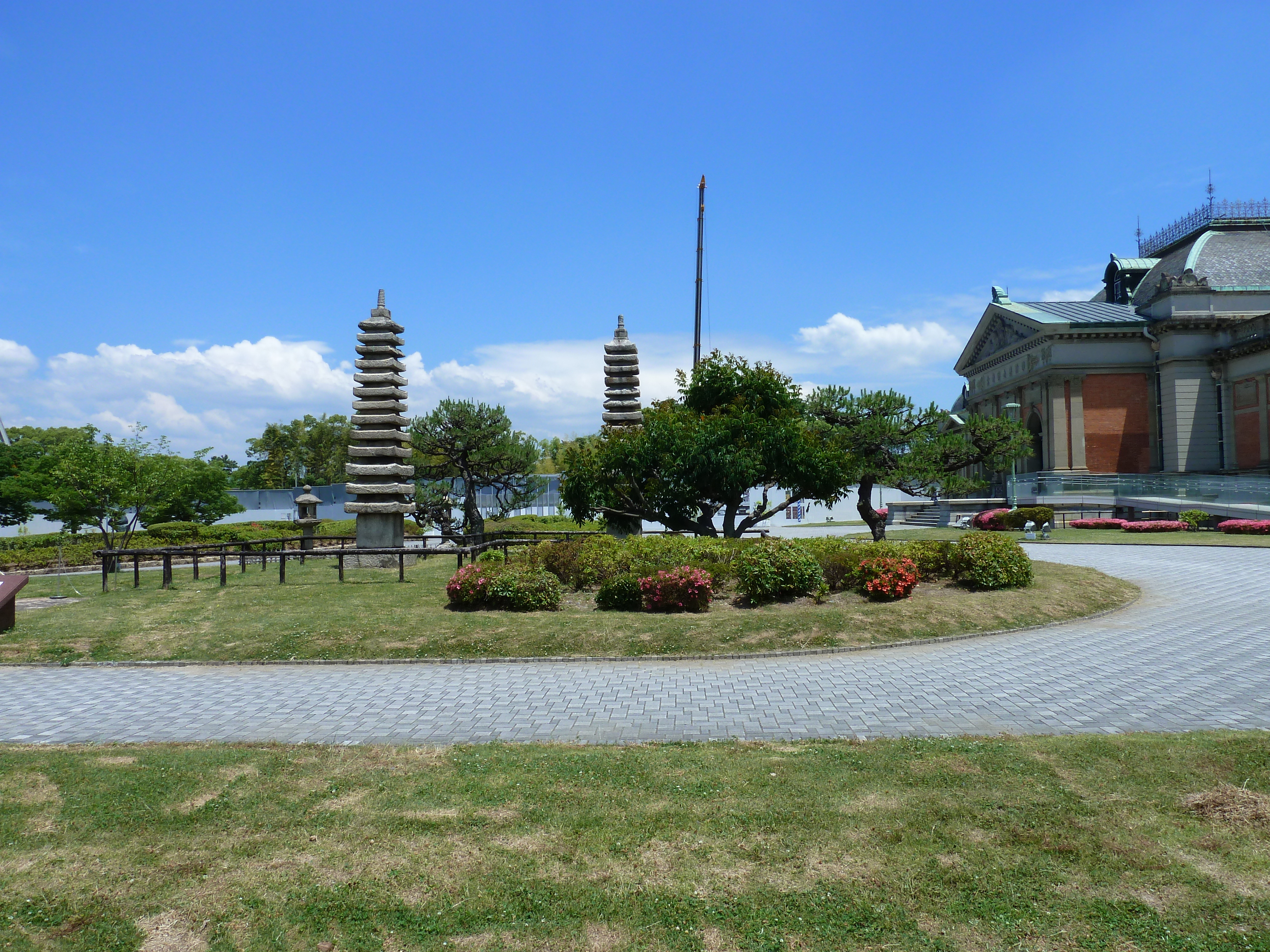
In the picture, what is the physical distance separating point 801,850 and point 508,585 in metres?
10.2

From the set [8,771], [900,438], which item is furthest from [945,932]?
[900,438]

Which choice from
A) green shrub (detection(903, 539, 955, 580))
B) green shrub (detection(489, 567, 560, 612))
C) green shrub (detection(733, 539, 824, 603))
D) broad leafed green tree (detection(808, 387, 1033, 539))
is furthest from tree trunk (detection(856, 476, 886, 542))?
green shrub (detection(489, 567, 560, 612))

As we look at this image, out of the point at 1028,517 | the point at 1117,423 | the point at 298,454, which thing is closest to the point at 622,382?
the point at 1028,517

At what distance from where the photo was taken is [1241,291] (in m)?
52.7

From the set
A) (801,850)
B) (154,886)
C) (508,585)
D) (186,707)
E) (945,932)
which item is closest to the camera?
(945,932)

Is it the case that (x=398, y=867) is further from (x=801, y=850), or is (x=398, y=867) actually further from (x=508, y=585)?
(x=508, y=585)

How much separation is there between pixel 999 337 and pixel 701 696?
206 feet

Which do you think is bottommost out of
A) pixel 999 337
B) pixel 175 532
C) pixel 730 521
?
pixel 175 532

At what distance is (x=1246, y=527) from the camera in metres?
32.4

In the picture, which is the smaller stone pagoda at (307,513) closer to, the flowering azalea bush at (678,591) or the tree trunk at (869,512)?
the flowering azalea bush at (678,591)

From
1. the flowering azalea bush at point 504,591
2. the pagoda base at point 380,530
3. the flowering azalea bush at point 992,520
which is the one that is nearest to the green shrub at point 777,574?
the flowering azalea bush at point 504,591

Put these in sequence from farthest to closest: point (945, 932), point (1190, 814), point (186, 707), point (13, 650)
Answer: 1. point (13, 650)
2. point (186, 707)
3. point (1190, 814)
4. point (945, 932)

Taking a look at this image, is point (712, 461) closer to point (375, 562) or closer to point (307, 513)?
point (375, 562)

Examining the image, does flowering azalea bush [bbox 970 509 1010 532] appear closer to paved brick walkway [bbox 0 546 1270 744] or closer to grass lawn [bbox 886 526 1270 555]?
grass lawn [bbox 886 526 1270 555]
